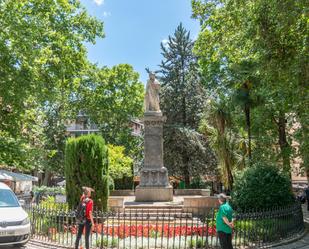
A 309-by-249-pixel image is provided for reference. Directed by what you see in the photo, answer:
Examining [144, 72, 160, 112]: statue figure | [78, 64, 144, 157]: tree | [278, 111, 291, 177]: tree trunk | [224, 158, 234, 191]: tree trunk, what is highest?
[78, 64, 144, 157]: tree

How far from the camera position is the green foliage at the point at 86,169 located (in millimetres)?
13477

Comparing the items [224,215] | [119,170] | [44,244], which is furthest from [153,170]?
[224,215]

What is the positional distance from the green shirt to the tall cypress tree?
2633cm

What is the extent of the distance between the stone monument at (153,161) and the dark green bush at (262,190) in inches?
197

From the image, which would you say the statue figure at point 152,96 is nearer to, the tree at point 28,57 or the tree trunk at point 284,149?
the tree at point 28,57

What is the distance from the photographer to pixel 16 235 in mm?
9633

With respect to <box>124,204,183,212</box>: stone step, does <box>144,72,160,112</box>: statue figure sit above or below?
above

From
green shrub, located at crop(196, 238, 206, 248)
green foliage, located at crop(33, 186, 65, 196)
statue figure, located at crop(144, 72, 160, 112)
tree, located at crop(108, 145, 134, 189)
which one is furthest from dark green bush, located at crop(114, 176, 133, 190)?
green shrub, located at crop(196, 238, 206, 248)

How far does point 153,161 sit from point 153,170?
0.58 meters

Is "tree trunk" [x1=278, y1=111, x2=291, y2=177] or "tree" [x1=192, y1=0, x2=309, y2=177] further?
"tree trunk" [x1=278, y1=111, x2=291, y2=177]

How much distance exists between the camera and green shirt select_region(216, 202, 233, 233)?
850 cm

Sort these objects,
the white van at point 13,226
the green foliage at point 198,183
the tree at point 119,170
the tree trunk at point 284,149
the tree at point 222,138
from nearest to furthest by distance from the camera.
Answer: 1. the white van at point 13,226
2. the tree trunk at point 284,149
3. the tree at point 222,138
4. the tree at point 119,170
5. the green foliage at point 198,183

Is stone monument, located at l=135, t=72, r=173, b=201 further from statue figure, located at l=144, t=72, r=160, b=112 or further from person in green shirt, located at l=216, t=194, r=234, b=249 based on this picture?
person in green shirt, located at l=216, t=194, r=234, b=249

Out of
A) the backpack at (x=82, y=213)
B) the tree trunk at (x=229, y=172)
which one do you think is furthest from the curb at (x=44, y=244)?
the tree trunk at (x=229, y=172)
